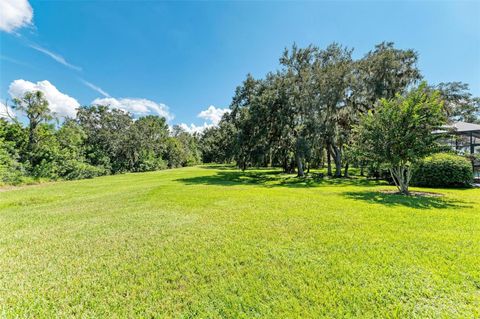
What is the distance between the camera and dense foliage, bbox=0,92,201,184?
60.7ft

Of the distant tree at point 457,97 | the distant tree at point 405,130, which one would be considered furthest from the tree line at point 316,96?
the distant tree at point 405,130

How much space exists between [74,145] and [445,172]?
3380 cm

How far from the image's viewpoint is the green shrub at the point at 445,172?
1098cm

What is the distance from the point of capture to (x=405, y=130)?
908cm

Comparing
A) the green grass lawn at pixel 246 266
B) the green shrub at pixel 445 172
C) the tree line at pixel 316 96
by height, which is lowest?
the green grass lawn at pixel 246 266

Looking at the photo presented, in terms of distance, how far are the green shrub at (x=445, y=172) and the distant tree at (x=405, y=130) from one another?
9.39ft

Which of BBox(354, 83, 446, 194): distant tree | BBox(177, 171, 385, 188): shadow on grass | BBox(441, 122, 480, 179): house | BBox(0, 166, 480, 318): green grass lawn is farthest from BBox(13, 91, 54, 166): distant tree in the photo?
BBox(441, 122, 480, 179): house

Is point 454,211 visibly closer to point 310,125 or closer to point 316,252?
point 316,252

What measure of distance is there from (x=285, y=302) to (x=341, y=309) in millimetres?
626

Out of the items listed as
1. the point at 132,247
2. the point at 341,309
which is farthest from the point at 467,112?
the point at 132,247

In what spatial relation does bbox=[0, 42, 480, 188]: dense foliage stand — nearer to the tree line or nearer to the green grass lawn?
the tree line

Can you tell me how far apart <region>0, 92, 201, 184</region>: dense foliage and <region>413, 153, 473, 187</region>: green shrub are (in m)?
29.3

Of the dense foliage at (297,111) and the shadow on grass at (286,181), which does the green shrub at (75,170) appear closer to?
the dense foliage at (297,111)

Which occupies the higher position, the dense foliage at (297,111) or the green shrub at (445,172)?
the dense foliage at (297,111)
